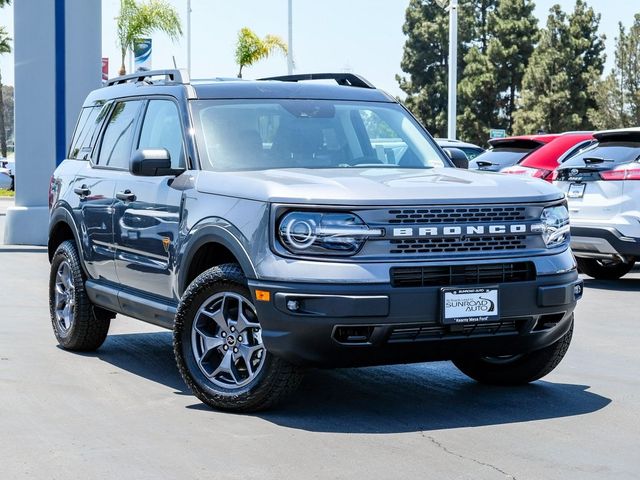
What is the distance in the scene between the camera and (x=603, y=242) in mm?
12852

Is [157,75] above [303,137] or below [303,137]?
above

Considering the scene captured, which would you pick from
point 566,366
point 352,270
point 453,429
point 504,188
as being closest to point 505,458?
point 453,429

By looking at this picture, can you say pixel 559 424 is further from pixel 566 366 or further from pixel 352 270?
pixel 566 366

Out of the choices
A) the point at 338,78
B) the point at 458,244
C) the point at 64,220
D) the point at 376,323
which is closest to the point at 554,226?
the point at 458,244

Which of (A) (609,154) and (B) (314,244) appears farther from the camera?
(A) (609,154)

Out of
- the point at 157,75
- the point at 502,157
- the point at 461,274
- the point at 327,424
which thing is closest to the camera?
the point at 461,274

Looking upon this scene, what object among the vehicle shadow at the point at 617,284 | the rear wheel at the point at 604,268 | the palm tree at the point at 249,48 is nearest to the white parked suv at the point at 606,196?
the vehicle shadow at the point at 617,284

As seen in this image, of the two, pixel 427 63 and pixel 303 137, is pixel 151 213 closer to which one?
pixel 303 137

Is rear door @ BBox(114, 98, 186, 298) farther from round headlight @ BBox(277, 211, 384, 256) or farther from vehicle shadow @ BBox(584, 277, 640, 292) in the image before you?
vehicle shadow @ BBox(584, 277, 640, 292)

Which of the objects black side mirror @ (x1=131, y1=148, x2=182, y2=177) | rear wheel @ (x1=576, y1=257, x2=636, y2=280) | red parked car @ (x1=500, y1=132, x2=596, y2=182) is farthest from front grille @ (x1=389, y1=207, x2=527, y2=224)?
red parked car @ (x1=500, y1=132, x2=596, y2=182)

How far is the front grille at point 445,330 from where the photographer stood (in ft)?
19.9

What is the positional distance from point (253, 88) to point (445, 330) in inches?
87.5

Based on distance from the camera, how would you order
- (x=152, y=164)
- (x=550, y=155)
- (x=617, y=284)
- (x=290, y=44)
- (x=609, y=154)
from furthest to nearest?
(x=290, y=44)
(x=550, y=155)
(x=617, y=284)
(x=609, y=154)
(x=152, y=164)

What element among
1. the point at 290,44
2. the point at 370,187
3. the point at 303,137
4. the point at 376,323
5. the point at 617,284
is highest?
the point at 290,44
